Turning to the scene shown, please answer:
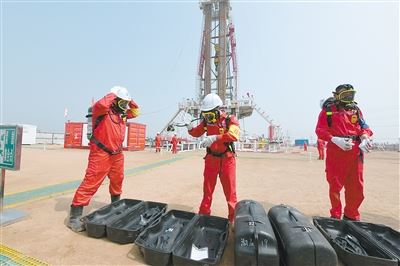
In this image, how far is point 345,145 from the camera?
9.77ft

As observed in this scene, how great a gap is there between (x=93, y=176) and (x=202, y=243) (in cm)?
169

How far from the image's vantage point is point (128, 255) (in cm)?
226

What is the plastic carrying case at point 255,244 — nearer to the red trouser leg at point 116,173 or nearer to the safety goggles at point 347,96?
the red trouser leg at point 116,173

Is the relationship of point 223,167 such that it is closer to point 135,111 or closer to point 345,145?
point 345,145

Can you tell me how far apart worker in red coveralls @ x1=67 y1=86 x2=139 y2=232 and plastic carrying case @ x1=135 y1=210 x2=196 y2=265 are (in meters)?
1.00

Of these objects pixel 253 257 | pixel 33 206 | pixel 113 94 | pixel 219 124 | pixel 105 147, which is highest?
pixel 113 94

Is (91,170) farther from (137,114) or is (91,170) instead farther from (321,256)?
(321,256)

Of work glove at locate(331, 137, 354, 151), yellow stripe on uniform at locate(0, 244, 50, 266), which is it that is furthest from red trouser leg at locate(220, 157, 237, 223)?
yellow stripe on uniform at locate(0, 244, 50, 266)

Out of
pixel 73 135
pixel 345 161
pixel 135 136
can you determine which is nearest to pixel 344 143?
pixel 345 161

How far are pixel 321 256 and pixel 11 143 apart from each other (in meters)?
3.97

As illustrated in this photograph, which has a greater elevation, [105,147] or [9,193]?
[105,147]

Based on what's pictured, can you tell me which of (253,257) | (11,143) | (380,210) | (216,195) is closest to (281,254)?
(253,257)

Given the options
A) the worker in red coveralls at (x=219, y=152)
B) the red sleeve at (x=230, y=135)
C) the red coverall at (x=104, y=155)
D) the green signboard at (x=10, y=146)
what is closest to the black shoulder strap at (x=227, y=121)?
the worker in red coveralls at (x=219, y=152)

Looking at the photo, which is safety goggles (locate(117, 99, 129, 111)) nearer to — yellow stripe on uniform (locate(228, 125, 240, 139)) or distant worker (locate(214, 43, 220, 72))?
yellow stripe on uniform (locate(228, 125, 240, 139))
